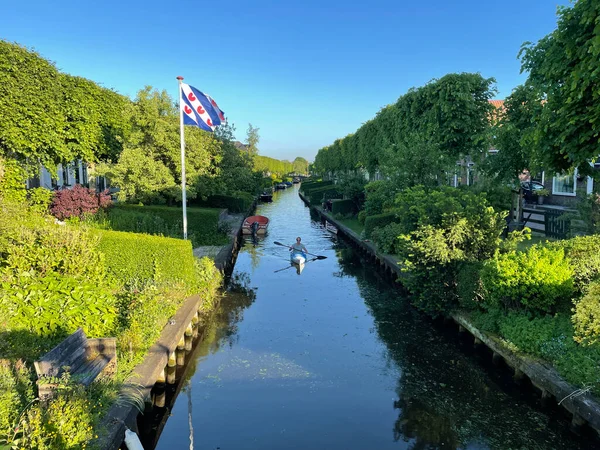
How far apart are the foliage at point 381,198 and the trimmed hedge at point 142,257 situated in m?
11.9

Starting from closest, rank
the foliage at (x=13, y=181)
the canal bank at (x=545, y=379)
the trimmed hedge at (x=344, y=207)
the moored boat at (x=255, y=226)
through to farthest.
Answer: the canal bank at (x=545, y=379)
the foliage at (x=13, y=181)
the moored boat at (x=255, y=226)
the trimmed hedge at (x=344, y=207)

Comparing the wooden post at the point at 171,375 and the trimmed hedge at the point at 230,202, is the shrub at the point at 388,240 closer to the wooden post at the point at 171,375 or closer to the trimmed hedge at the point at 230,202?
the wooden post at the point at 171,375

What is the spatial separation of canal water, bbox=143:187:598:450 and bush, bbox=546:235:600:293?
255 cm

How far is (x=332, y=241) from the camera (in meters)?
27.4

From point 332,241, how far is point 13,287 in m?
20.8

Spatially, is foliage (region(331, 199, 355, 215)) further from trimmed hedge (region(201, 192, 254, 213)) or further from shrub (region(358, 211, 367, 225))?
trimmed hedge (region(201, 192, 254, 213))

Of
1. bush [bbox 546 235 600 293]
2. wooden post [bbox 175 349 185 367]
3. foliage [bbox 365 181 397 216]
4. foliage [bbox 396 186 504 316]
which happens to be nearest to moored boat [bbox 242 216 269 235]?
foliage [bbox 365 181 397 216]

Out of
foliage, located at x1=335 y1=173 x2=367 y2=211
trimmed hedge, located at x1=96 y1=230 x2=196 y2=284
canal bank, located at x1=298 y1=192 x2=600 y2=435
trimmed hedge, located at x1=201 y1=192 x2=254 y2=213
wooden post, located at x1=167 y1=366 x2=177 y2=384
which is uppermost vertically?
foliage, located at x1=335 y1=173 x2=367 y2=211

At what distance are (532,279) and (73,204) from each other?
53.7 ft

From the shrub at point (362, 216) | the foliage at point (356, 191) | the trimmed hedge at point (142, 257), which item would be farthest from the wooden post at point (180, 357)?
the foliage at point (356, 191)

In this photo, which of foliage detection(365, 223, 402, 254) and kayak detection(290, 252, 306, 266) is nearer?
foliage detection(365, 223, 402, 254)

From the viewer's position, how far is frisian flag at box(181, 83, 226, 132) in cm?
1546

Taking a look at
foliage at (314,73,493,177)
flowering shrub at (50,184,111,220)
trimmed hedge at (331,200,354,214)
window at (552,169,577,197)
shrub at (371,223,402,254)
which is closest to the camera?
flowering shrub at (50,184,111,220)

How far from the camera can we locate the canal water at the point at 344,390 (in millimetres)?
7074
